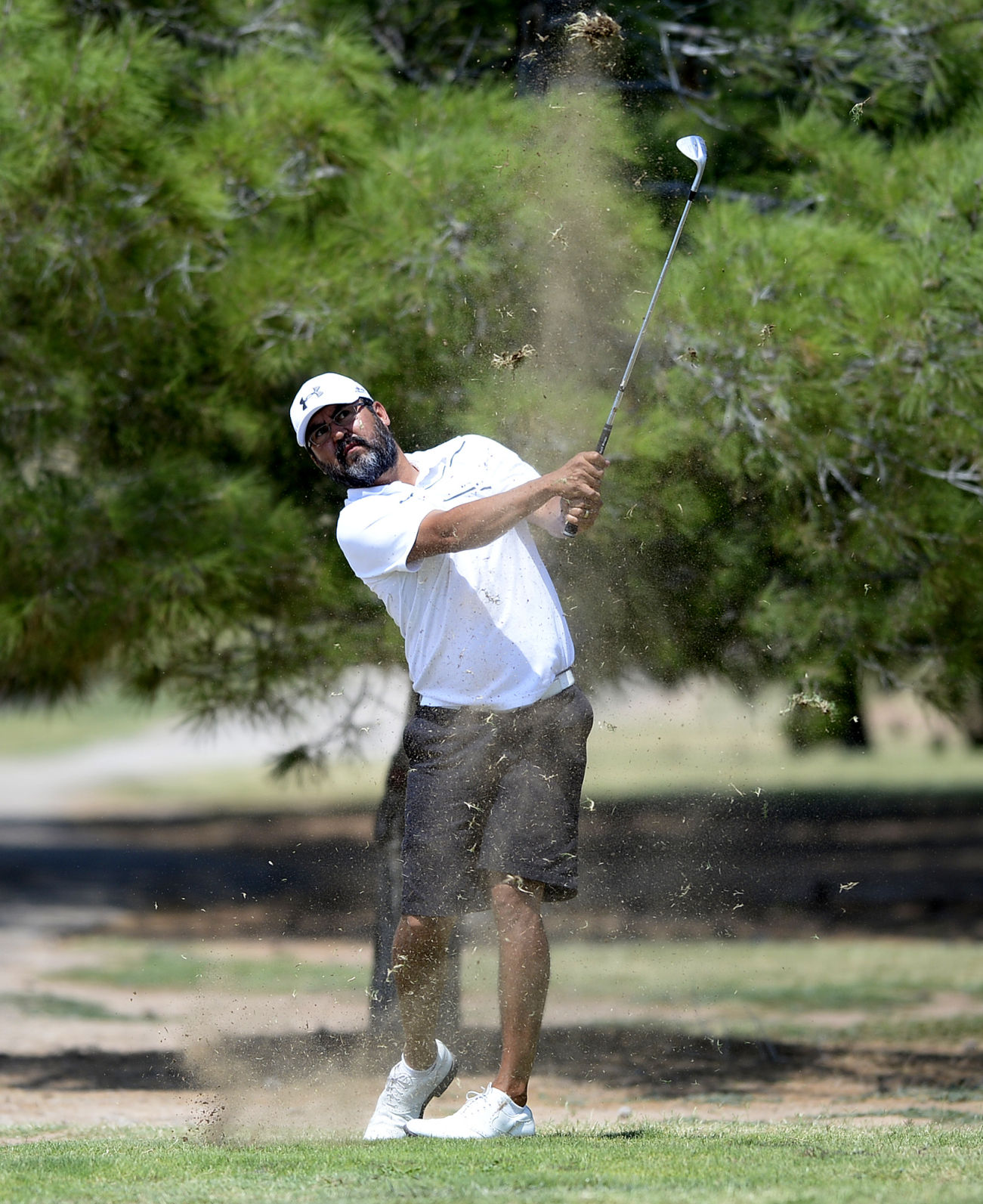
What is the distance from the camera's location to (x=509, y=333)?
5.56 meters

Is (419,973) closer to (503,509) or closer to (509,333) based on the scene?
(503,509)

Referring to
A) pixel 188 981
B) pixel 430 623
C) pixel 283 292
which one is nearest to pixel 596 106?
pixel 283 292

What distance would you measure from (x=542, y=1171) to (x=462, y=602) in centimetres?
130

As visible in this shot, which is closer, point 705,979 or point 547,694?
point 547,694

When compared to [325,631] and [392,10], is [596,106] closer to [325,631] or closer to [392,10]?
[392,10]

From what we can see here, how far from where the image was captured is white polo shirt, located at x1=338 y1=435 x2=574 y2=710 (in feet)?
13.2

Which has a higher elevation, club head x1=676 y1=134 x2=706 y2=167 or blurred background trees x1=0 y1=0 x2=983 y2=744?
club head x1=676 y1=134 x2=706 y2=167

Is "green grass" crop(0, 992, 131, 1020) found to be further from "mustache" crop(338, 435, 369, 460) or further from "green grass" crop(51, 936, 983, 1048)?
"mustache" crop(338, 435, 369, 460)

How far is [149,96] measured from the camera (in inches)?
224

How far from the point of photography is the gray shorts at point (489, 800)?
398 cm

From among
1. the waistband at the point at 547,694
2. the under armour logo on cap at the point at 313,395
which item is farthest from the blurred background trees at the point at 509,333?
the under armour logo on cap at the point at 313,395

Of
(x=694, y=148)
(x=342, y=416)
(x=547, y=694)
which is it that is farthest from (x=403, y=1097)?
(x=694, y=148)

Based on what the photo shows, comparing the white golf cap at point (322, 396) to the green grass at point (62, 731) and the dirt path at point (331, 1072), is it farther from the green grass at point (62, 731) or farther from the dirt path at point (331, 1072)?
the green grass at point (62, 731)

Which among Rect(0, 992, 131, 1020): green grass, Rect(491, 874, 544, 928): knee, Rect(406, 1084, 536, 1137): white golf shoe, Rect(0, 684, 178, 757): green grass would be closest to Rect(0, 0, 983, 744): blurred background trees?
Rect(491, 874, 544, 928): knee
